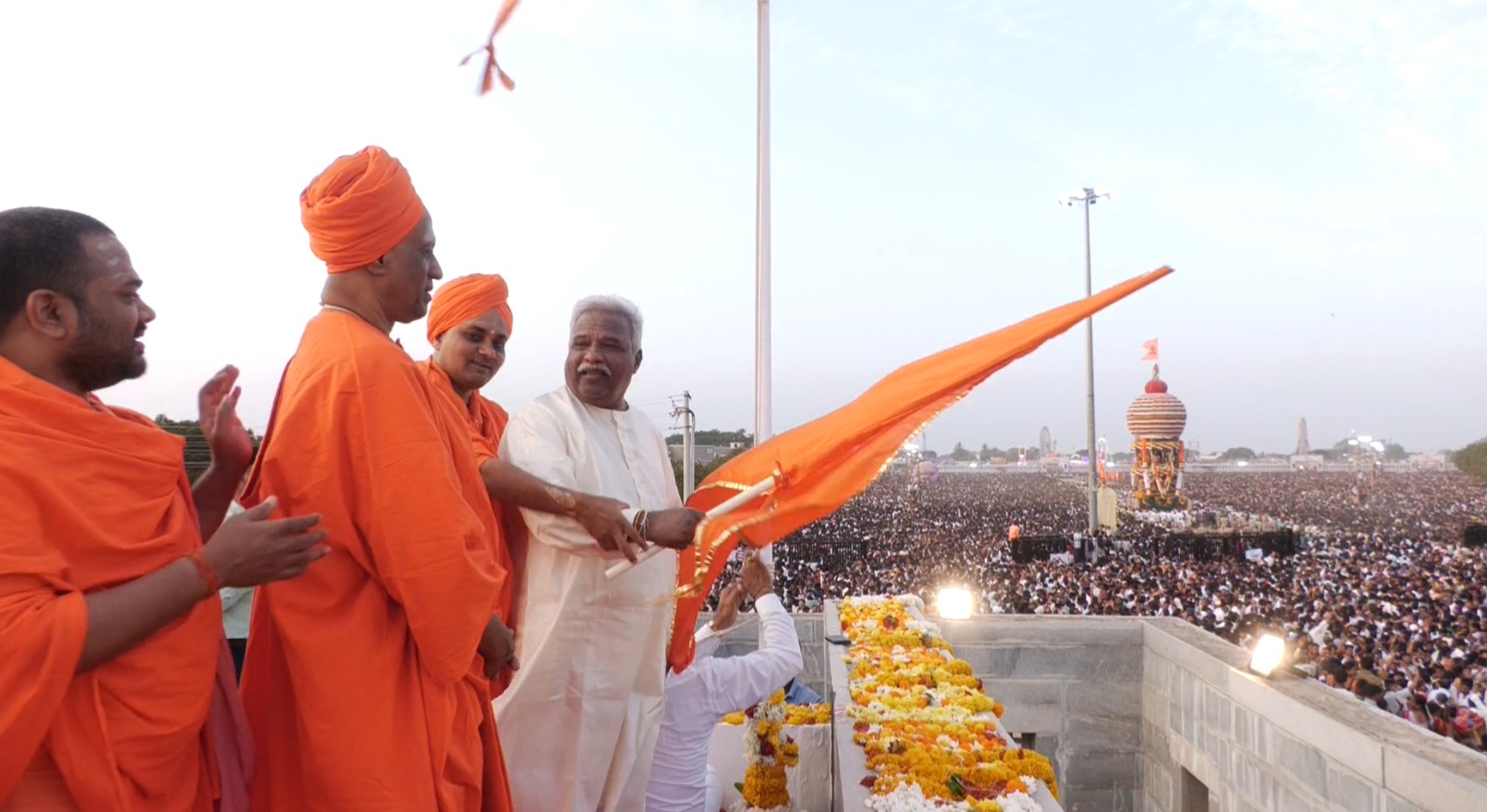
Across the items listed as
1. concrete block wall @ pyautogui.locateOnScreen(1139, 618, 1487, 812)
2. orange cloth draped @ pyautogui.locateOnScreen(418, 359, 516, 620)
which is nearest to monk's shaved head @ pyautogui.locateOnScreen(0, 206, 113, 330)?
orange cloth draped @ pyautogui.locateOnScreen(418, 359, 516, 620)

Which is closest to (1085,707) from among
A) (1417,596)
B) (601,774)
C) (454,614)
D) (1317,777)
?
(1317,777)

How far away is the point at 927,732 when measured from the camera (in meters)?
4.21

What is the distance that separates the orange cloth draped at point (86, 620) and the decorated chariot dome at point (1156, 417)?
43443mm

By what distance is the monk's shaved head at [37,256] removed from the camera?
5.40 ft

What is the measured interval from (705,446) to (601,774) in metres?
40.7

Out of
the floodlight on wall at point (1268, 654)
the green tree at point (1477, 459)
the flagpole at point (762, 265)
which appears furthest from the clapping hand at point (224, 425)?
the green tree at point (1477, 459)

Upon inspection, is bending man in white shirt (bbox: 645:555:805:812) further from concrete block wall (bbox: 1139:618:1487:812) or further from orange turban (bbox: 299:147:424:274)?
concrete block wall (bbox: 1139:618:1487:812)

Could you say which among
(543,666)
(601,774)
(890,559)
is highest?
(543,666)

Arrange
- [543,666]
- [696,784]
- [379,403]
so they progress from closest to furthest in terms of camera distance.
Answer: [379,403] → [543,666] → [696,784]

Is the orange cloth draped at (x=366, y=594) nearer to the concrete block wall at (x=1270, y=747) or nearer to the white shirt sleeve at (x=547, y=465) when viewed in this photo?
the white shirt sleeve at (x=547, y=465)

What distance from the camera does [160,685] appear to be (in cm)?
170

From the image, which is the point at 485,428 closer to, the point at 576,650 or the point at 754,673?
the point at 576,650

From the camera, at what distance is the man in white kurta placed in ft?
9.34

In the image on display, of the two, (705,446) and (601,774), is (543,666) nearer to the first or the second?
(601,774)
